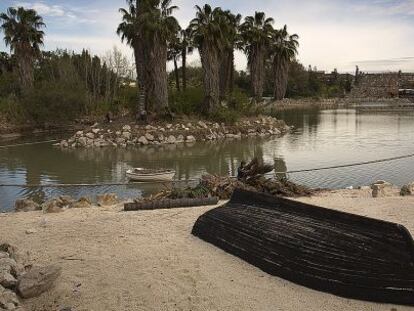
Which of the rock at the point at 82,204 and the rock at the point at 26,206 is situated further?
the rock at the point at 26,206

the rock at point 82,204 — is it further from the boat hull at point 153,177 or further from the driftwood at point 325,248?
the driftwood at point 325,248

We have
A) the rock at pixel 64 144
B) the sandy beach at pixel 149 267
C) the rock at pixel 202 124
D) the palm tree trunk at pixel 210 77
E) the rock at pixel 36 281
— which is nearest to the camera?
the sandy beach at pixel 149 267

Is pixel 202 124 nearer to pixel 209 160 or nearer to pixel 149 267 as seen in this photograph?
pixel 209 160

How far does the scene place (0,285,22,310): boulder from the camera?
4.83 metres

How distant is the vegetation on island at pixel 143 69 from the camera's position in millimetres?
28703

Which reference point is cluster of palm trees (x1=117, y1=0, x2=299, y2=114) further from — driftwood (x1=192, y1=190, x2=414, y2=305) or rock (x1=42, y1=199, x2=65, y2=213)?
driftwood (x1=192, y1=190, x2=414, y2=305)

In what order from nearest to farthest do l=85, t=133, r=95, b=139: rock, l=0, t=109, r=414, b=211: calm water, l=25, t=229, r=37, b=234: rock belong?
l=25, t=229, r=37, b=234: rock → l=0, t=109, r=414, b=211: calm water → l=85, t=133, r=95, b=139: rock

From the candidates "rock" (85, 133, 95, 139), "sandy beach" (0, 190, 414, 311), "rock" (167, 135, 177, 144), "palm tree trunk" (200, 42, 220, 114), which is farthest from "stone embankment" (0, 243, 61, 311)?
"palm tree trunk" (200, 42, 220, 114)

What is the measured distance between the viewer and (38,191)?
13797 millimetres

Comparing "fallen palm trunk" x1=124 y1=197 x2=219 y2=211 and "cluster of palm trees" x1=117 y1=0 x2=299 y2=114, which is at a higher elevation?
"cluster of palm trees" x1=117 y1=0 x2=299 y2=114

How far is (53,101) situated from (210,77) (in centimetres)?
1065

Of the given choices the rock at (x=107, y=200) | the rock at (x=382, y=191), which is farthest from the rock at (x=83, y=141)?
the rock at (x=382, y=191)

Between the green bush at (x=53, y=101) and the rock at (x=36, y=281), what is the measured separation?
2825 centimetres

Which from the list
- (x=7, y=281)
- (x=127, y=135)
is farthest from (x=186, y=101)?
(x=7, y=281)
